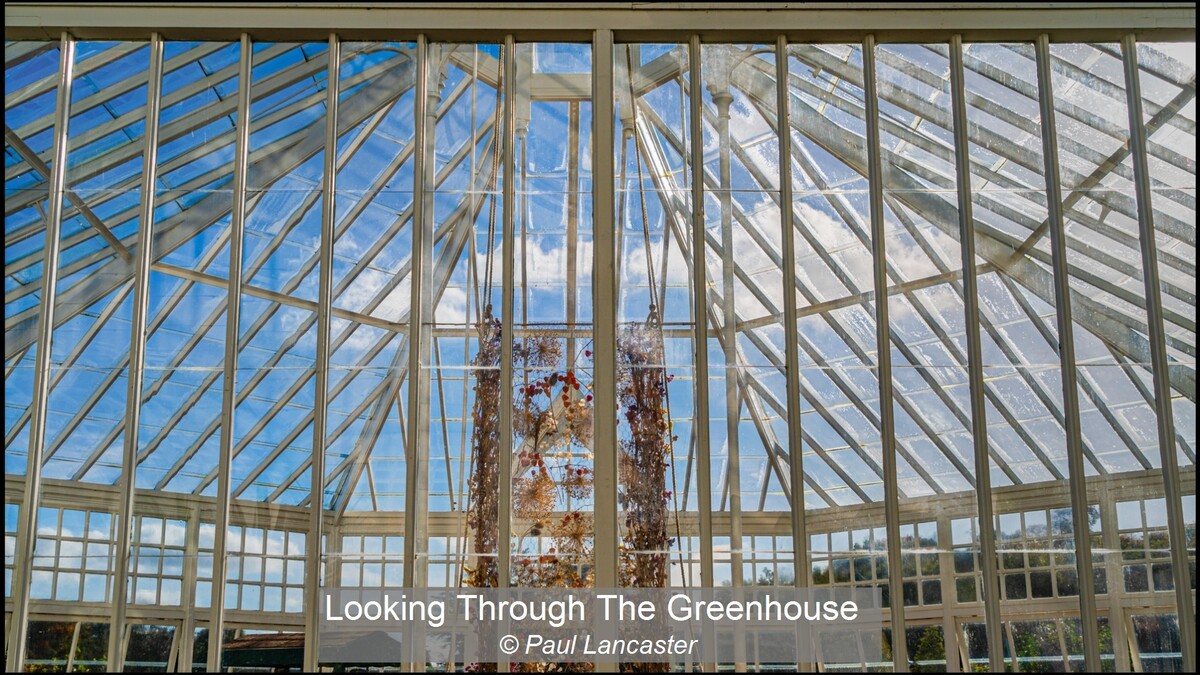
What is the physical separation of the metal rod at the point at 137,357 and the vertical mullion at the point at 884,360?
4570 mm

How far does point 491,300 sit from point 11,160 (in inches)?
128

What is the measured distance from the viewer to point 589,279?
755 cm

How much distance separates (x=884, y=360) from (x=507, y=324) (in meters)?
2.37

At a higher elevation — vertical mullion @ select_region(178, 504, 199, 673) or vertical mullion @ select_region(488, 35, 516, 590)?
vertical mullion @ select_region(488, 35, 516, 590)

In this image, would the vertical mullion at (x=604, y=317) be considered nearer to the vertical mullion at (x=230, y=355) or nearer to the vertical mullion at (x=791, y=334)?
the vertical mullion at (x=791, y=334)

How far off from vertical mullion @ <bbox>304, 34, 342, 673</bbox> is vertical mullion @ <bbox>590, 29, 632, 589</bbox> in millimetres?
1666

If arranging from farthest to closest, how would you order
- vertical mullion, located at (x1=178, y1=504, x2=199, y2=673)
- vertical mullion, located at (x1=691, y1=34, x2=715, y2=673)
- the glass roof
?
1. the glass roof
2. vertical mullion, located at (x1=691, y1=34, x2=715, y2=673)
3. vertical mullion, located at (x1=178, y1=504, x2=199, y2=673)

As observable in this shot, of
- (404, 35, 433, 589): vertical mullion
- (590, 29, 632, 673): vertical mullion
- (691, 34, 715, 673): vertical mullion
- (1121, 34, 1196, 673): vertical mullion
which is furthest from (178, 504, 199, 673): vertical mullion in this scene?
(1121, 34, 1196, 673): vertical mullion

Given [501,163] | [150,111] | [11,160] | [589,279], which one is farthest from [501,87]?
[11,160]

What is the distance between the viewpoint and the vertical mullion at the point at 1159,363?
23.2 ft

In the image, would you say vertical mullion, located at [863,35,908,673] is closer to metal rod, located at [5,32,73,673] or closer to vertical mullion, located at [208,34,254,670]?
vertical mullion, located at [208,34,254,670]

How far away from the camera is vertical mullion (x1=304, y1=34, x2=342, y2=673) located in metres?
7.11

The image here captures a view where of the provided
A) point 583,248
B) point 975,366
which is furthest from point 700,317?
point 975,366

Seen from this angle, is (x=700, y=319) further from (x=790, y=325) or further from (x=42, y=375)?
(x=42, y=375)
